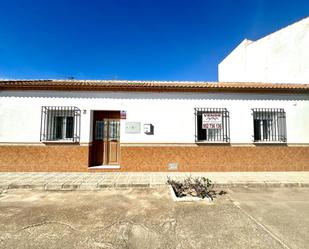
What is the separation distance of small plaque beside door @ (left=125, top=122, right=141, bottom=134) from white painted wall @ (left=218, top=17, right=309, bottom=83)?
938 centimetres

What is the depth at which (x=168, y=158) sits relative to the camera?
7.57 meters

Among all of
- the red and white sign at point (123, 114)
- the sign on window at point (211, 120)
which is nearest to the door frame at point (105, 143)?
the red and white sign at point (123, 114)

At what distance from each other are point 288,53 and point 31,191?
47.0 ft

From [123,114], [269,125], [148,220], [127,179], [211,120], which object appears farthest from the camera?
[269,125]

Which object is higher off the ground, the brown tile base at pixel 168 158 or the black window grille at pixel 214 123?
the black window grille at pixel 214 123

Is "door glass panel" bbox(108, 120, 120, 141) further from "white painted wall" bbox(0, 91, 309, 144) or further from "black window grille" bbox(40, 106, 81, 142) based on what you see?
"black window grille" bbox(40, 106, 81, 142)

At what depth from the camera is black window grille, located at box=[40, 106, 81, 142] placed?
755 cm

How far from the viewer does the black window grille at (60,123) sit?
7555 mm

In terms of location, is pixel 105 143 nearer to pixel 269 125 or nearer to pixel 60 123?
pixel 60 123

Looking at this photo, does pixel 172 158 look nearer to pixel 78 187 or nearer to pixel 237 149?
pixel 237 149

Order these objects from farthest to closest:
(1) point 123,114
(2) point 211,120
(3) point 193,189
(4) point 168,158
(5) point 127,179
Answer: (2) point 211,120, (1) point 123,114, (4) point 168,158, (5) point 127,179, (3) point 193,189

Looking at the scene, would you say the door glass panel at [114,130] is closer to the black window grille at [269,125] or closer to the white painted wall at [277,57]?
the black window grille at [269,125]

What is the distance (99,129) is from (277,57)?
461 inches

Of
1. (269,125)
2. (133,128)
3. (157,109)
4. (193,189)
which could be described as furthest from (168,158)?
(269,125)
